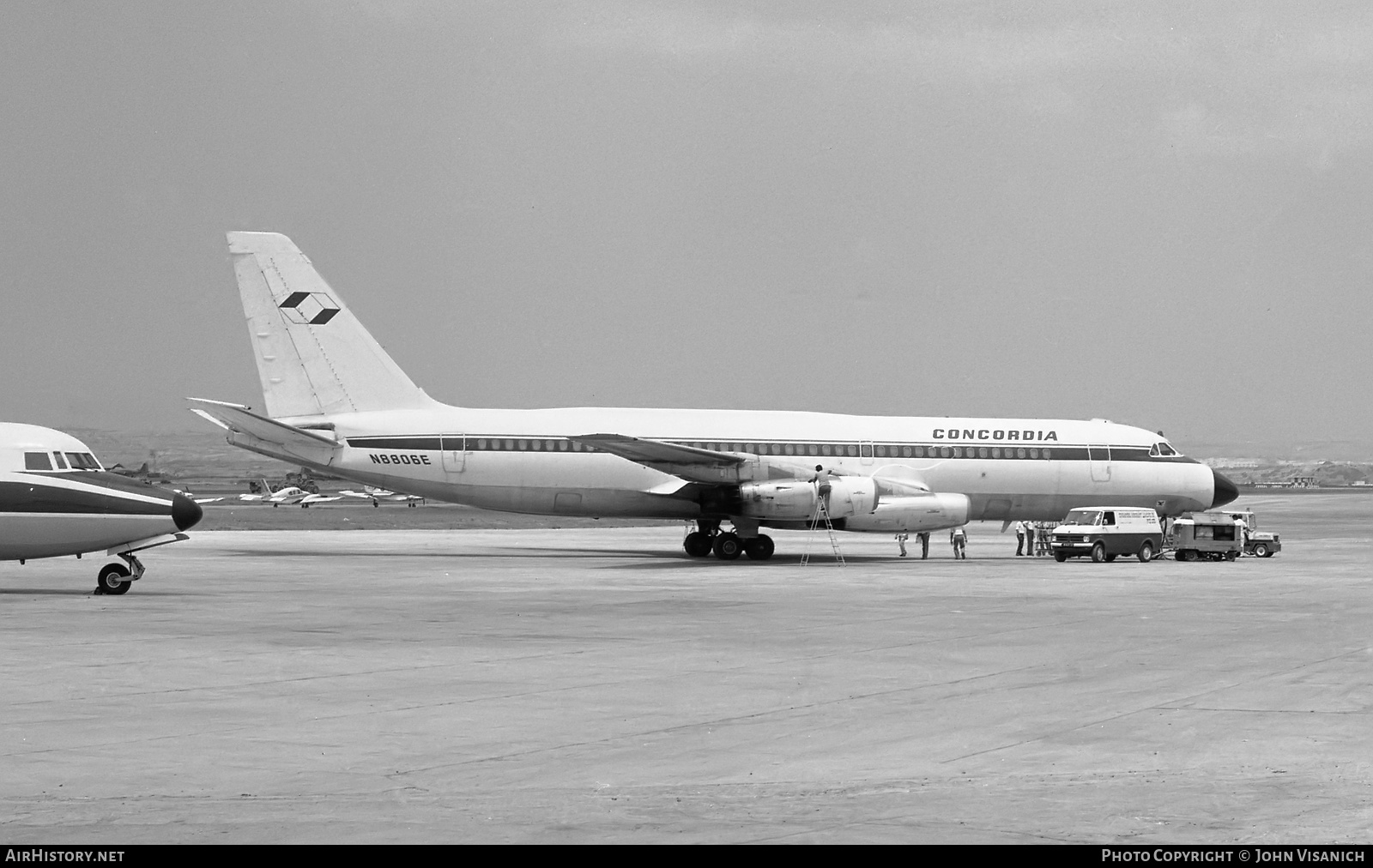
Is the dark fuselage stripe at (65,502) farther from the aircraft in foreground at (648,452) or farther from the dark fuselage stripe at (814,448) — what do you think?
the dark fuselage stripe at (814,448)

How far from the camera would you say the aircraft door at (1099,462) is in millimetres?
43062

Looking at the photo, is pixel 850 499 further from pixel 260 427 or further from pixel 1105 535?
pixel 260 427

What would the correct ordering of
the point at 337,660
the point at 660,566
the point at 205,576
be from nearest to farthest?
1. the point at 337,660
2. the point at 205,576
3. the point at 660,566

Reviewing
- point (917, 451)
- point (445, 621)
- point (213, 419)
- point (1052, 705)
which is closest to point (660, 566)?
point (917, 451)

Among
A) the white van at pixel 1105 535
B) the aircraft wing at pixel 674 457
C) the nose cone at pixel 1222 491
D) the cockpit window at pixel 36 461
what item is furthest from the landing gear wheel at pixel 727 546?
the cockpit window at pixel 36 461

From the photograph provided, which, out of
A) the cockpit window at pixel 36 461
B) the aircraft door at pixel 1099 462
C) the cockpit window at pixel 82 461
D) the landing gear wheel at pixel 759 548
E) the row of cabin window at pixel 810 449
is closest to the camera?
the cockpit window at pixel 36 461

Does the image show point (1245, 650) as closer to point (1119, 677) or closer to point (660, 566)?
point (1119, 677)

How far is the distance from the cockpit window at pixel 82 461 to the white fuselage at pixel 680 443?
13073 mm

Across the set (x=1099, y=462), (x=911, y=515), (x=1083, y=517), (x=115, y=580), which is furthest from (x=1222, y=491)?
(x=115, y=580)

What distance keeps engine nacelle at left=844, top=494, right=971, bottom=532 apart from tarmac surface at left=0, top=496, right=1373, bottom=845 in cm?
1127

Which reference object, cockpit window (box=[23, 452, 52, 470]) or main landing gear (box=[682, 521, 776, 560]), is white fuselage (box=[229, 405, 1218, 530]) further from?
cockpit window (box=[23, 452, 52, 470])

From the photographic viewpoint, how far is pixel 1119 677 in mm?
15570

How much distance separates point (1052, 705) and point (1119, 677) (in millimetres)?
2381

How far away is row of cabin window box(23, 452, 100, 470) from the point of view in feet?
84.8
